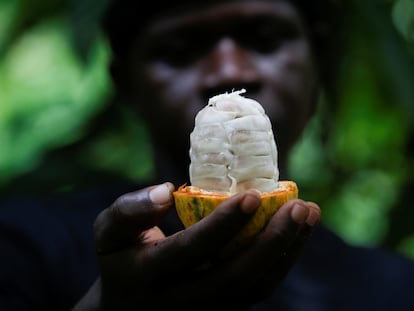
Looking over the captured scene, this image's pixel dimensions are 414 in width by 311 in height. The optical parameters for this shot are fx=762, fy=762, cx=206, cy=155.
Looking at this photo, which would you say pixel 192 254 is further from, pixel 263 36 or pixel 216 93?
pixel 263 36

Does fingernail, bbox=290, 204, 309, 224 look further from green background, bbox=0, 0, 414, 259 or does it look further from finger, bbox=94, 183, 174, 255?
green background, bbox=0, 0, 414, 259

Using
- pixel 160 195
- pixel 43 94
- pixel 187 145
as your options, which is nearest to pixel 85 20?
pixel 187 145

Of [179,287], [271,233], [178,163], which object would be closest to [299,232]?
[271,233]

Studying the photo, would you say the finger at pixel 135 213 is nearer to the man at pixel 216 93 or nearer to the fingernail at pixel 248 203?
the fingernail at pixel 248 203

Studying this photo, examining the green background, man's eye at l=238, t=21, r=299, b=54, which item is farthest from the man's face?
the green background

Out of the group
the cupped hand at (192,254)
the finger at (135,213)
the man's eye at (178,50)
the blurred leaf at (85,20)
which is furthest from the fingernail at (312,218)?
the man's eye at (178,50)
